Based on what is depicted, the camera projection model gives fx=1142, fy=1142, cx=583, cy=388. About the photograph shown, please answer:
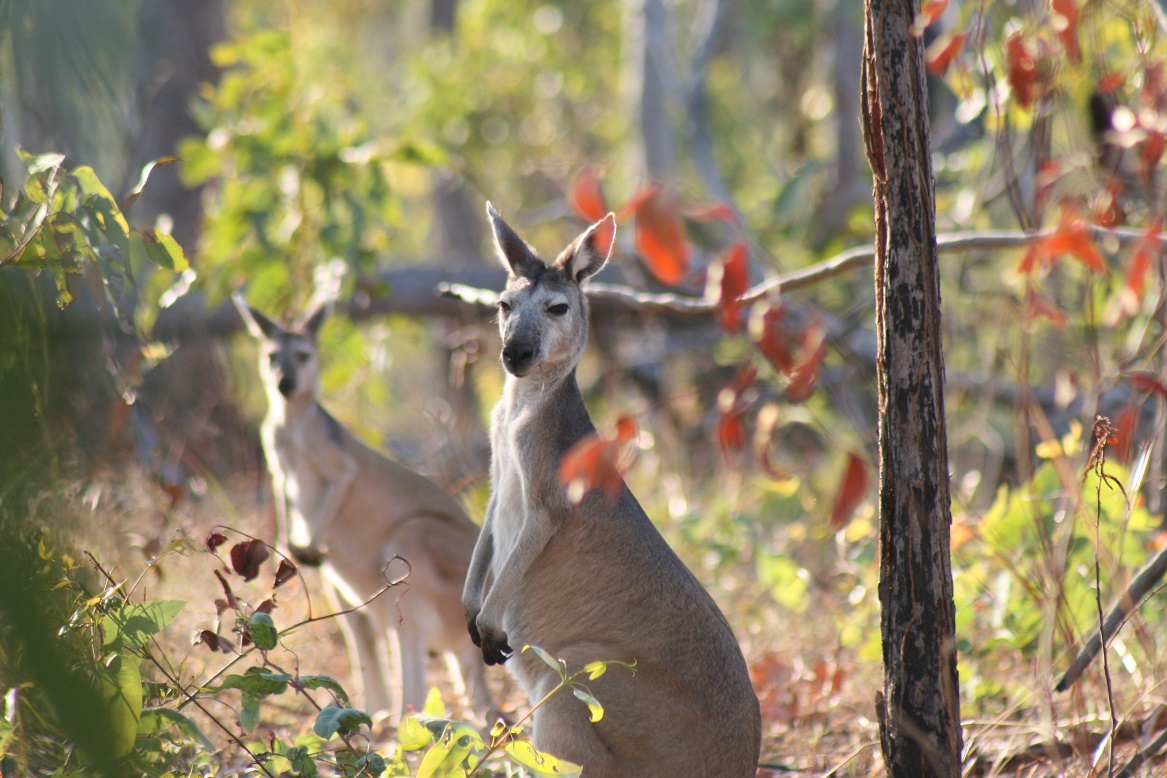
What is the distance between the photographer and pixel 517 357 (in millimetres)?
3471

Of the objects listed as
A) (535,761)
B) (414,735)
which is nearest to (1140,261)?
(535,761)

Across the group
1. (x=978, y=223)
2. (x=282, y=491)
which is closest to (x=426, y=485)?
(x=282, y=491)

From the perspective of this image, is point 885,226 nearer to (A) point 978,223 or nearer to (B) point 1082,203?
(B) point 1082,203

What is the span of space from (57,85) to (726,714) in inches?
92.0

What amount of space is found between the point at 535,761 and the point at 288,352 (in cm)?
346

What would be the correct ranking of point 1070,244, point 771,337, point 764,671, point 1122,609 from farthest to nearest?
point 764,671 → point 1122,609 → point 771,337 → point 1070,244

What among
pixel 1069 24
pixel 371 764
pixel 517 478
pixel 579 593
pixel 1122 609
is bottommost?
pixel 371 764

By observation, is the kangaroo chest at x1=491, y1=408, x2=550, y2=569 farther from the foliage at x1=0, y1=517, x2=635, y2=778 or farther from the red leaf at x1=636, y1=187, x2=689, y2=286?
the red leaf at x1=636, y1=187, x2=689, y2=286

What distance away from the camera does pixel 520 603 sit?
362 centimetres

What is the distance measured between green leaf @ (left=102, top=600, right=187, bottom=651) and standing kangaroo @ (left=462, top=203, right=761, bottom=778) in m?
0.95

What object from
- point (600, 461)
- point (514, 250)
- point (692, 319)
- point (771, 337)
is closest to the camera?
point (600, 461)

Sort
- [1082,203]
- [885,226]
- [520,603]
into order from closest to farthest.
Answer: [885,226], [520,603], [1082,203]

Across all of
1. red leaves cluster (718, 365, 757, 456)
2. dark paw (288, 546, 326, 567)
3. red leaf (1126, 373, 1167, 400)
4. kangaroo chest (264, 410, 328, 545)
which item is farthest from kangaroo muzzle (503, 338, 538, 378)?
kangaroo chest (264, 410, 328, 545)

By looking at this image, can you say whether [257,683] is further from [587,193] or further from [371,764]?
[587,193]
